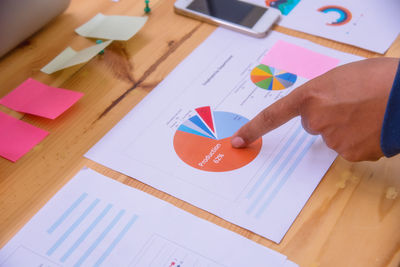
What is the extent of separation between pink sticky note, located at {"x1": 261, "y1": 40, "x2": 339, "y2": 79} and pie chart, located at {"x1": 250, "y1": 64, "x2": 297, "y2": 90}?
1cm

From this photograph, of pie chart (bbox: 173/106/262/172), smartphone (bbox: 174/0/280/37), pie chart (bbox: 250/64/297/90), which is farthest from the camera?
smartphone (bbox: 174/0/280/37)

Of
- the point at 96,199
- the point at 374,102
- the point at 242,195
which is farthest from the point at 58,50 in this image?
the point at 374,102

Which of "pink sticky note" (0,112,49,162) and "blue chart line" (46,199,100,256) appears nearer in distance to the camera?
"blue chart line" (46,199,100,256)

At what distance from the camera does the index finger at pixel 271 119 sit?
581 millimetres

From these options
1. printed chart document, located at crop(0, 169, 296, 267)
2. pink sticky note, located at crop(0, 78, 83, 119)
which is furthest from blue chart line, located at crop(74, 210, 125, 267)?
pink sticky note, located at crop(0, 78, 83, 119)

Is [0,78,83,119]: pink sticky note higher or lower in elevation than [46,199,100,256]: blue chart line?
higher

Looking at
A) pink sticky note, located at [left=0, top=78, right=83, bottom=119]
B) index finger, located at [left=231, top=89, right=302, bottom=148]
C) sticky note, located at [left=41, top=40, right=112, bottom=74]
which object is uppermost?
index finger, located at [left=231, top=89, right=302, bottom=148]

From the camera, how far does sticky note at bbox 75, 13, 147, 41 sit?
2.66ft

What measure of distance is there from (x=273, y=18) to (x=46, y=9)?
457 mm

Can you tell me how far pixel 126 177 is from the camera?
583 millimetres

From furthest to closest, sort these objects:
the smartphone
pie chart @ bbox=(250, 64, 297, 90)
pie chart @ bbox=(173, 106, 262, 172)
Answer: the smartphone
pie chart @ bbox=(250, 64, 297, 90)
pie chart @ bbox=(173, 106, 262, 172)

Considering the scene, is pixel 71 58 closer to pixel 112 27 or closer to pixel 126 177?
pixel 112 27

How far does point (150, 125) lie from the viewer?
65 centimetres

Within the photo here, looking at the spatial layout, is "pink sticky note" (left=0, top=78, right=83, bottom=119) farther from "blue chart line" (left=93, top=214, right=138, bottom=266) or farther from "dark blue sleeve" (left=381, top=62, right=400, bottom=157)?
"dark blue sleeve" (left=381, top=62, right=400, bottom=157)
